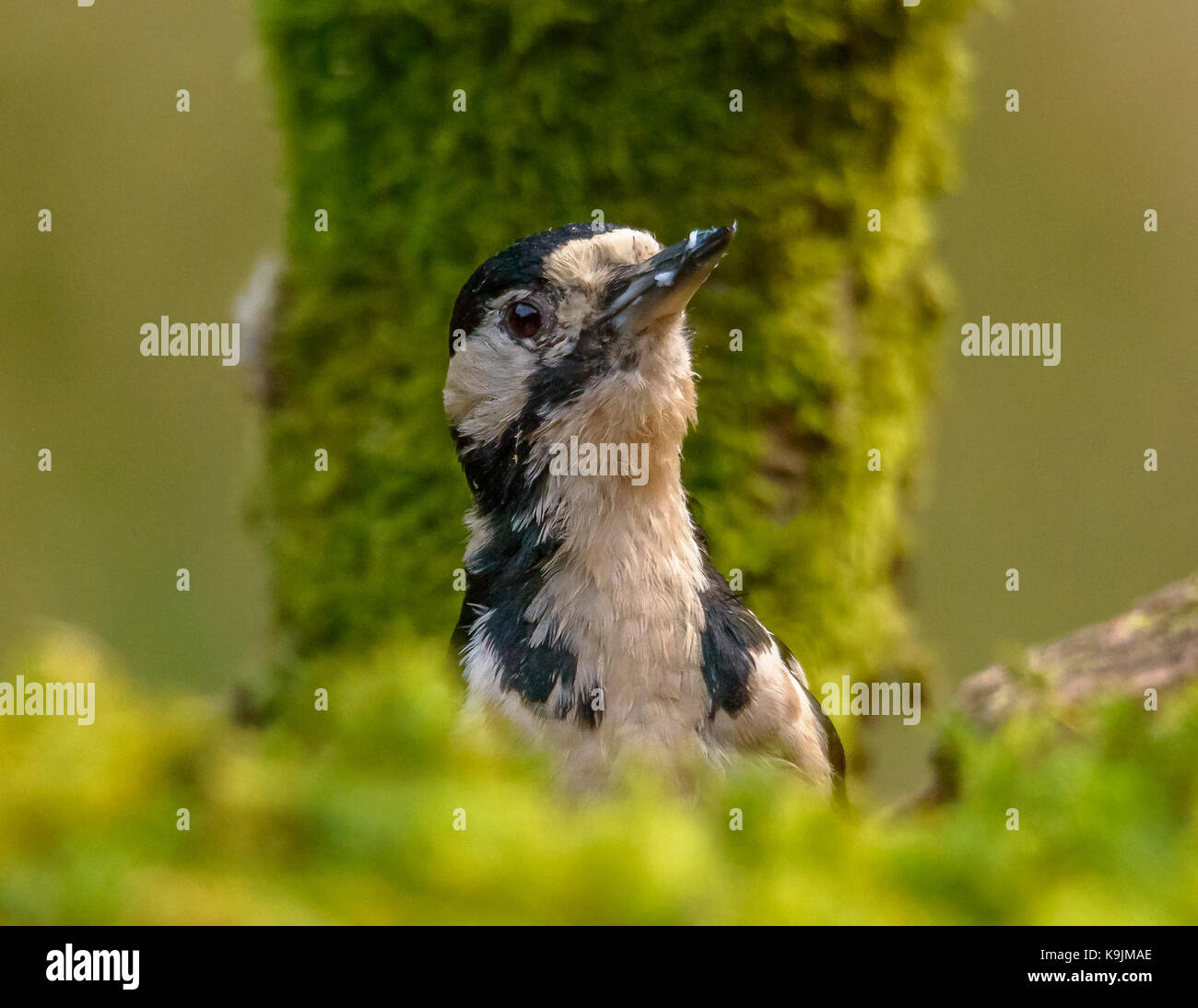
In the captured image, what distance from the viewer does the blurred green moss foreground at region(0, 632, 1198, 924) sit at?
59 cm

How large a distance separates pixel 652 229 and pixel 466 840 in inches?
85.3

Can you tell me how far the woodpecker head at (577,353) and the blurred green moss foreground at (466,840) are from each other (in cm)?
123

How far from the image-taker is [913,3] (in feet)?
8.61

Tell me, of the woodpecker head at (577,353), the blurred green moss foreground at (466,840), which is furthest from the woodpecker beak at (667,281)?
the blurred green moss foreground at (466,840)

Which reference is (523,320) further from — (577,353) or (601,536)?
(601,536)

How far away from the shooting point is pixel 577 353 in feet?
6.75

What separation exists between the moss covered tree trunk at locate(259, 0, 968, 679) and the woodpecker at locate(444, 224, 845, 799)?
0.56 metres

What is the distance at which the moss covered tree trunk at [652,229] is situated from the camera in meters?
2.57

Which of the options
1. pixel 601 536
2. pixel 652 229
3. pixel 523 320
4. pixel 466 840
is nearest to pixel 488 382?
pixel 523 320

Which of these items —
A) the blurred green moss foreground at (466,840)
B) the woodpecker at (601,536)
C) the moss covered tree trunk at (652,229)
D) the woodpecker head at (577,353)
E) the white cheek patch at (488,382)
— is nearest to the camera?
the blurred green moss foreground at (466,840)

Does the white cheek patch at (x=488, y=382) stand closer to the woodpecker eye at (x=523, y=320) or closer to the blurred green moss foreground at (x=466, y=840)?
the woodpecker eye at (x=523, y=320)

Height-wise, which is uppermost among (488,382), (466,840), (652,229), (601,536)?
(652,229)

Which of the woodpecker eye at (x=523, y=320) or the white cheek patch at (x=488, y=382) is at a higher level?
the woodpecker eye at (x=523, y=320)

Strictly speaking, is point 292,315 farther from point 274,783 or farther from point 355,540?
point 274,783
